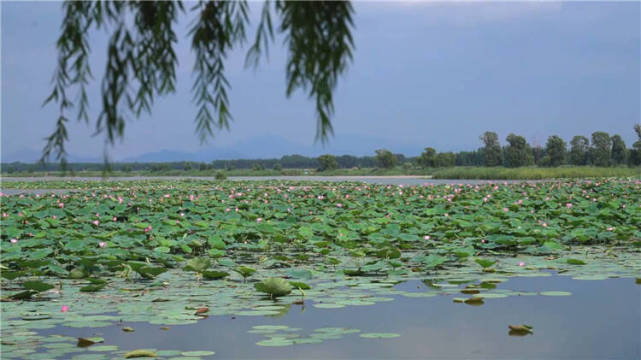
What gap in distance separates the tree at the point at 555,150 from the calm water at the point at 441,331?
51.7m

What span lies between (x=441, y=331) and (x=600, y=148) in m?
55.7

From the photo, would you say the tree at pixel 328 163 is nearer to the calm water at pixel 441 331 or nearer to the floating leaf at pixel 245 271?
the floating leaf at pixel 245 271

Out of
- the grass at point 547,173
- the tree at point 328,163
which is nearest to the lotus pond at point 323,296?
the grass at point 547,173

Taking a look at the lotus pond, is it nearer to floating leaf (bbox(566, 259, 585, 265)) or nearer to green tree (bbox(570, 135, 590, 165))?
floating leaf (bbox(566, 259, 585, 265))

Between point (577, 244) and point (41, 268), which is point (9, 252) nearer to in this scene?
point (41, 268)

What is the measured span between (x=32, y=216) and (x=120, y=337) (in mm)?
6432

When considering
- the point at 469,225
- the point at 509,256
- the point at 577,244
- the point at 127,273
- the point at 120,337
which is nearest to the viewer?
the point at 120,337

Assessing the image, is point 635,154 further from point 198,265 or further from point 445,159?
point 198,265

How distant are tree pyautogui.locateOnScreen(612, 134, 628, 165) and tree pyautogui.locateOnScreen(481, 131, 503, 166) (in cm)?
952

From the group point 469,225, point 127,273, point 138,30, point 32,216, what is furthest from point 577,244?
point 32,216

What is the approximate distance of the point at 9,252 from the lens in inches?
225

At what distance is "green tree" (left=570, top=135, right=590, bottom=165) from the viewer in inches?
2202

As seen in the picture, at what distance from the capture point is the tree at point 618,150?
5356 cm

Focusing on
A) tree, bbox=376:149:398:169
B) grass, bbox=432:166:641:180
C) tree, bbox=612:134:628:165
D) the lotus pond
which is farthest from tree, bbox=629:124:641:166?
the lotus pond
